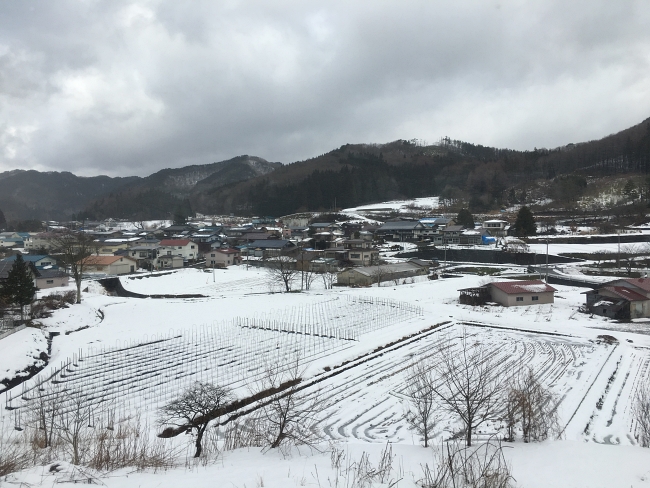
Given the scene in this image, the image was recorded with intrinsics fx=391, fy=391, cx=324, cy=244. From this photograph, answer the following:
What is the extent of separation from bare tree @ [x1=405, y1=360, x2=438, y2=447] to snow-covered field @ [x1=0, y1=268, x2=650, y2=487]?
227 millimetres

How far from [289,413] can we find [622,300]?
16236mm

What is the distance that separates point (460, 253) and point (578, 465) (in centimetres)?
3306

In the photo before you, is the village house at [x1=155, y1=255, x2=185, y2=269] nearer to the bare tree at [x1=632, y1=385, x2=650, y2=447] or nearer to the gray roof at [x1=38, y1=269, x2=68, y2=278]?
the gray roof at [x1=38, y1=269, x2=68, y2=278]

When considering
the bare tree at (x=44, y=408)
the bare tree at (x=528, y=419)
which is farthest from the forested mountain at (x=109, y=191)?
the bare tree at (x=528, y=419)

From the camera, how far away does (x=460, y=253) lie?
3644 centimetres

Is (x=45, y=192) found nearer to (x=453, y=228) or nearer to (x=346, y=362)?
(x=453, y=228)

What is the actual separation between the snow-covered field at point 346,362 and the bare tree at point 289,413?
0.93 feet

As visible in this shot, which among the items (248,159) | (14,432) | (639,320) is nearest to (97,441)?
(14,432)

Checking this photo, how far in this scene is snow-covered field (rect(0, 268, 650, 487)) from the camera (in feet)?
15.5

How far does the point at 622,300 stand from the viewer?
16859mm

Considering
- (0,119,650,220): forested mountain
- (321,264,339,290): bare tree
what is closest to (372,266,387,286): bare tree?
(321,264,339,290): bare tree

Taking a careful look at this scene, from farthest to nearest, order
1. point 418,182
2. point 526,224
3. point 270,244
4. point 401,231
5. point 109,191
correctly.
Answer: point 109,191 < point 418,182 < point 401,231 < point 270,244 < point 526,224

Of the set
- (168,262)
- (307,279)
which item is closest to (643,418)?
(307,279)

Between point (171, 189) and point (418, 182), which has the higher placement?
point (171, 189)
